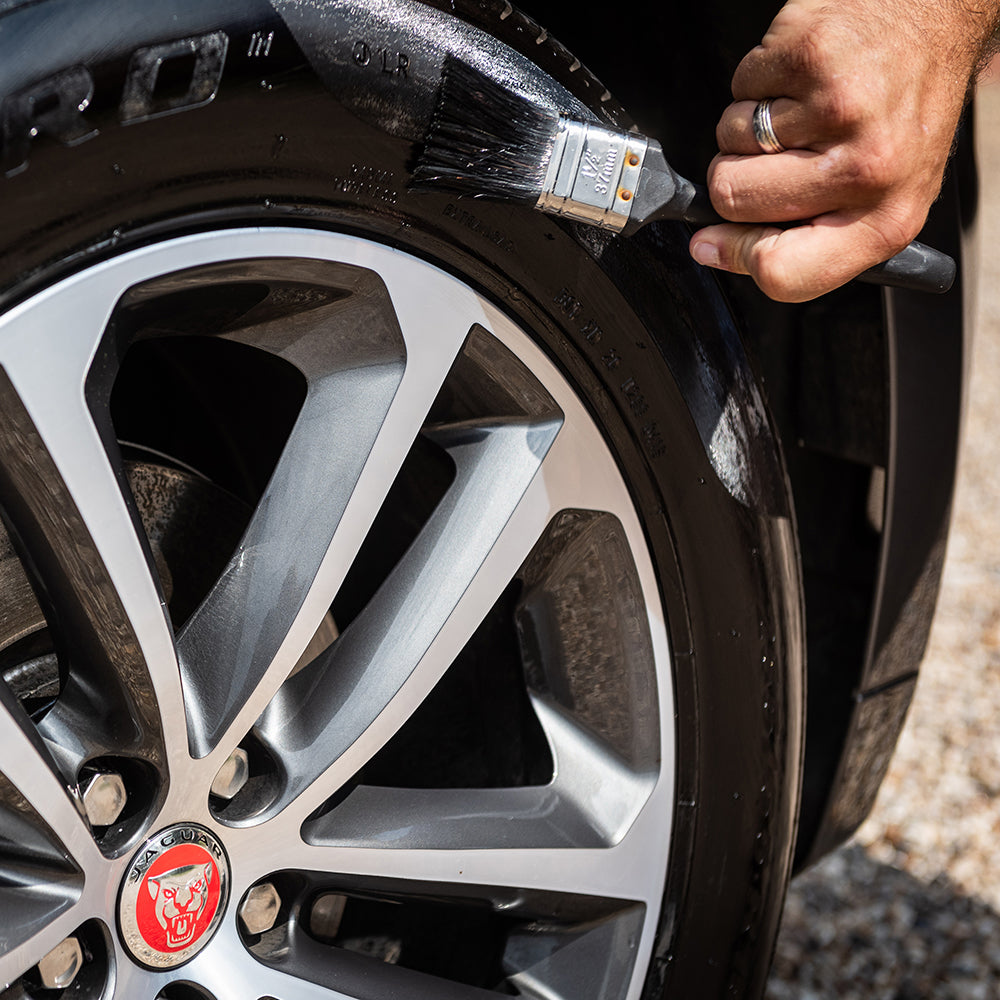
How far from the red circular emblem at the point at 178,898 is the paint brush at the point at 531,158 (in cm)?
54

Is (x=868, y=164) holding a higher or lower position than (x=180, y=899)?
higher

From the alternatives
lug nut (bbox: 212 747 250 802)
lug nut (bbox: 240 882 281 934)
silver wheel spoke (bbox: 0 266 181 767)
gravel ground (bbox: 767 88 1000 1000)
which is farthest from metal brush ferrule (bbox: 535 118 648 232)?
gravel ground (bbox: 767 88 1000 1000)

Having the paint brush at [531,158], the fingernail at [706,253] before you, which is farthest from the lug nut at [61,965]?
the fingernail at [706,253]

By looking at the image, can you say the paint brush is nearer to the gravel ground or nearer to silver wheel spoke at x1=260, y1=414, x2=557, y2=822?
silver wheel spoke at x1=260, y1=414, x2=557, y2=822

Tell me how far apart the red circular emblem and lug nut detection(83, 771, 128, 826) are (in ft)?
0.16

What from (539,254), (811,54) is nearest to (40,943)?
(539,254)

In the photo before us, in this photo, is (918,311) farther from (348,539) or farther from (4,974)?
(4,974)

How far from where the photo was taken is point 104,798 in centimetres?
85

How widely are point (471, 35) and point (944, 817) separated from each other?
1.88 m

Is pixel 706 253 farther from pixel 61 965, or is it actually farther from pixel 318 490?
pixel 61 965

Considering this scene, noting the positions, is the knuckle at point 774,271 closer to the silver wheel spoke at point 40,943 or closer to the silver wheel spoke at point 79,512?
the silver wheel spoke at point 79,512

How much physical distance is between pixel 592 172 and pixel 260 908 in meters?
0.66

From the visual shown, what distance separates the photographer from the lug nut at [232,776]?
908 millimetres

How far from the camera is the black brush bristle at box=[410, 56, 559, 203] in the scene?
869 millimetres
